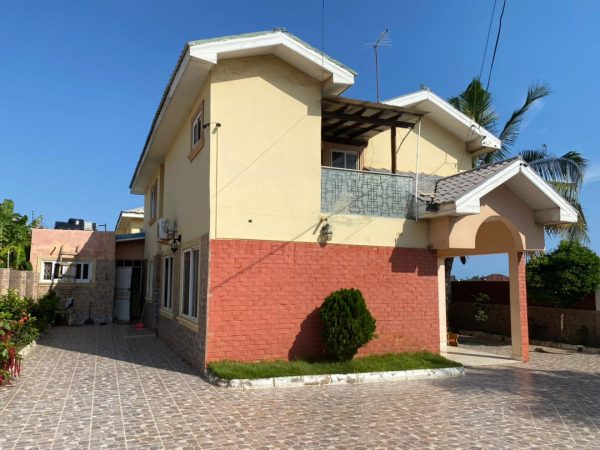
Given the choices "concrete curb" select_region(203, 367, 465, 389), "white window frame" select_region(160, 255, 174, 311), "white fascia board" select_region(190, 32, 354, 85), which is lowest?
"concrete curb" select_region(203, 367, 465, 389)

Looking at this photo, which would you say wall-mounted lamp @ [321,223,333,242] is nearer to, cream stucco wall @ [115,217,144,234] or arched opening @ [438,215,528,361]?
arched opening @ [438,215,528,361]

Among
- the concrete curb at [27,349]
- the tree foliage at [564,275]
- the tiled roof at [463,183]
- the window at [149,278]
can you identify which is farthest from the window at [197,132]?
the tree foliage at [564,275]

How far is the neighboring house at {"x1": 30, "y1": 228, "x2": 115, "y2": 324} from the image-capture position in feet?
62.0

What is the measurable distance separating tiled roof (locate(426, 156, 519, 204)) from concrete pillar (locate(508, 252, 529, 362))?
8.64 ft

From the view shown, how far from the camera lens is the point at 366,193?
438 inches

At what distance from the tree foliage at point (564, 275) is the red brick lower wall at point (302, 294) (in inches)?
230

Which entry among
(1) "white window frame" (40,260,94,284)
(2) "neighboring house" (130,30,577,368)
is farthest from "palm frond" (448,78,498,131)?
(1) "white window frame" (40,260,94,284)

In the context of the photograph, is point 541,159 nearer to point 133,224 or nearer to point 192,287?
point 192,287

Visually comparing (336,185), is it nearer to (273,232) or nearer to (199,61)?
(273,232)

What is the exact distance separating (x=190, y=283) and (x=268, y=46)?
5.82 m

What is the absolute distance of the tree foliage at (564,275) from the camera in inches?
568

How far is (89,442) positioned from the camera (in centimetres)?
576

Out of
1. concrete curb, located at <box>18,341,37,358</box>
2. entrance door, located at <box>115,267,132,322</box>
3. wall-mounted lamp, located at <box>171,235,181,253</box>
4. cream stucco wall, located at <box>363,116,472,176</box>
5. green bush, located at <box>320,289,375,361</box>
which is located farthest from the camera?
entrance door, located at <box>115,267,132,322</box>

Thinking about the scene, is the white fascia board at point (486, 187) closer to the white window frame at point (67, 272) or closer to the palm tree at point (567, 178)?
the palm tree at point (567, 178)
